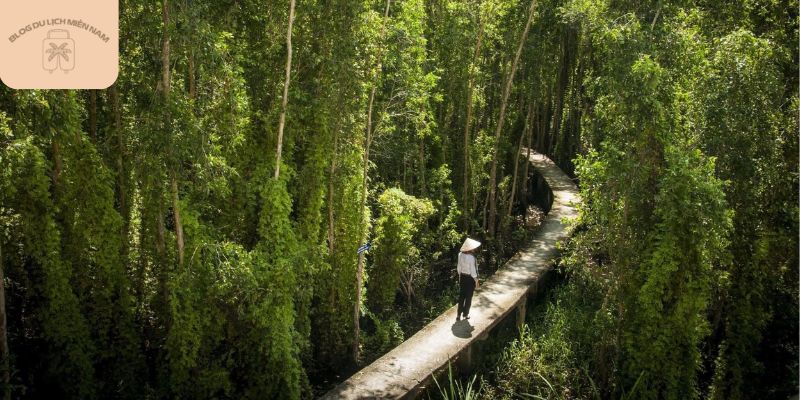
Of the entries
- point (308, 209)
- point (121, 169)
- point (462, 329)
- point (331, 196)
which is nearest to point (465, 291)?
point (462, 329)

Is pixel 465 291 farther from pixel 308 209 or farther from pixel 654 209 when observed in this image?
pixel 654 209

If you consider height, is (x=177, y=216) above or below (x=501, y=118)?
below

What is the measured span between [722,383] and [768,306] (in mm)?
1413

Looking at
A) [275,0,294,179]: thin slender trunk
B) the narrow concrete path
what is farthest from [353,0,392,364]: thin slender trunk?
[275,0,294,179]: thin slender trunk

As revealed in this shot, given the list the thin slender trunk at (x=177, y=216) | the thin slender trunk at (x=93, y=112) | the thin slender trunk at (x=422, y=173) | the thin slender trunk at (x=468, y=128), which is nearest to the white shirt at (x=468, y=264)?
the thin slender trunk at (x=177, y=216)

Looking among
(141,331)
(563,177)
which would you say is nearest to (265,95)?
(141,331)

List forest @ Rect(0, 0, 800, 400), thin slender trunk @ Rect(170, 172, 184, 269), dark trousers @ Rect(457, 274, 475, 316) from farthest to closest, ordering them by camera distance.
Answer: dark trousers @ Rect(457, 274, 475, 316)
forest @ Rect(0, 0, 800, 400)
thin slender trunk @ Rect(170, 172, 184, 269)

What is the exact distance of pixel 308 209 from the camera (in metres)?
8.44

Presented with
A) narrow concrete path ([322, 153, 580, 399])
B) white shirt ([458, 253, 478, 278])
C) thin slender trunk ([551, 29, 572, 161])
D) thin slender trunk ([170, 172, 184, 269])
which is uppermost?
thin slender trunk ([551, 29, 572, 161])

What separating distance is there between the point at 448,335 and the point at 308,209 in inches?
114

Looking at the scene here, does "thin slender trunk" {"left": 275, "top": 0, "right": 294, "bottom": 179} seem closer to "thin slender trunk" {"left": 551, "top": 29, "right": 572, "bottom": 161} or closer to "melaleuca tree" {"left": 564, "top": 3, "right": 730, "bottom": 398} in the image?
"melaleuca tree" {"left": 564, "top": 3, "right": 730, "bottom": 398}

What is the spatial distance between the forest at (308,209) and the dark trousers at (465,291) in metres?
0.99

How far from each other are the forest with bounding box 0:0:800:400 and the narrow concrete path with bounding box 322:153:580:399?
74 centimetres

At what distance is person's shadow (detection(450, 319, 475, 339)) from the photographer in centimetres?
897
